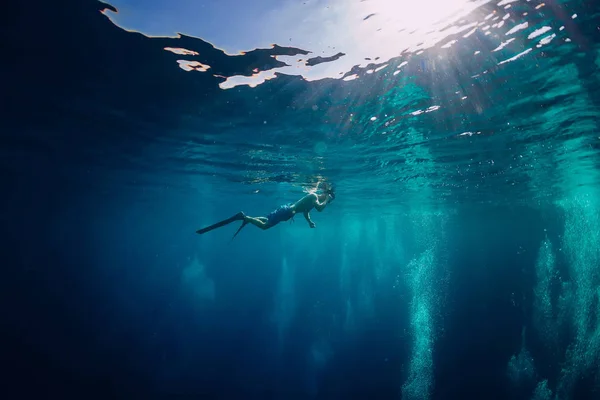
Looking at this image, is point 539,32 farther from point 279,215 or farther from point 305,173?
point 305,173

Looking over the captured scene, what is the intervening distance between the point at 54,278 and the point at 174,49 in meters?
41.7

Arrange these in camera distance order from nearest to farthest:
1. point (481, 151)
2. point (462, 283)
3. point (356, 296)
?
point (481, 151), point (462, 283), point (356, 296)

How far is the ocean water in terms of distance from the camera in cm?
897

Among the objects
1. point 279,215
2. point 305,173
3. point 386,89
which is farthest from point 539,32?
point 305,173

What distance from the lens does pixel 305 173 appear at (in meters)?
22.1

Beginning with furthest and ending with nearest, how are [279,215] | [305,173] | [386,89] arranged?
1. [305,173]
2. [386,89]
3. [279,215]

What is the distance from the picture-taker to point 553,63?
1007cm

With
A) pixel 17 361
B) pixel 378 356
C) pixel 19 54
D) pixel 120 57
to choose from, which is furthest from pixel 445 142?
pixel 17 361

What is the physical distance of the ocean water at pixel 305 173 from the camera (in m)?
8.97

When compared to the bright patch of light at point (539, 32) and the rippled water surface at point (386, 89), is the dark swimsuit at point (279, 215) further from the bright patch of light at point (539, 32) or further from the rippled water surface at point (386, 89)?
the bright patch of light at point (539, 32)

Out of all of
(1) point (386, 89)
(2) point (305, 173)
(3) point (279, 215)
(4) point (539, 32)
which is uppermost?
(4) point (539, 32)

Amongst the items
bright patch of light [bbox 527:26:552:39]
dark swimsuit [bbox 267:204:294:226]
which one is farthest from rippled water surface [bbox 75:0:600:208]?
dark swimsuit [bbox 267:204:294:226]

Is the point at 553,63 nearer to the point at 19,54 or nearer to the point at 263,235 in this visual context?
the point at 19,54

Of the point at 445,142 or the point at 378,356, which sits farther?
the point at 378,356
